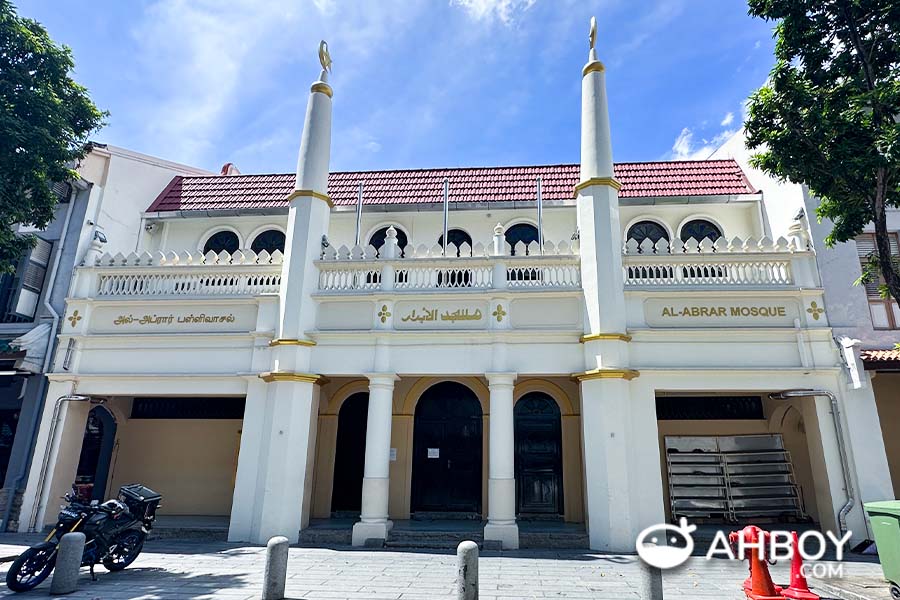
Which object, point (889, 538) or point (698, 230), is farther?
point (698, 230)

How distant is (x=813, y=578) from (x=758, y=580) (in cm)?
247

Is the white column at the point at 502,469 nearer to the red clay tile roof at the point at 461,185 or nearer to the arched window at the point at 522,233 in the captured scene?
the arched window at the point at 522,233

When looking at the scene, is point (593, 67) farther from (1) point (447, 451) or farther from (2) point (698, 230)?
(1) point (447, 451)

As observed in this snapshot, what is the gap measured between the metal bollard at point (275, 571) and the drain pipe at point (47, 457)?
811 cm

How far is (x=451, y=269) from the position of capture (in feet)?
39.5

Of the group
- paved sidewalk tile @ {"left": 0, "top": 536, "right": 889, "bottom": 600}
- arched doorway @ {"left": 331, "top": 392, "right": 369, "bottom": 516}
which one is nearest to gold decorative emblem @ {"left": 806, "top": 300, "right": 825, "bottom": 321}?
paved sidewalk tile @ {"left": 0, "top": 536, "right": 889, "bottom": 600}

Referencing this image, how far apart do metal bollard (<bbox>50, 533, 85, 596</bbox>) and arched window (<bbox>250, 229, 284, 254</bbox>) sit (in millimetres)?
9561

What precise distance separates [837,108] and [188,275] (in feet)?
44.6

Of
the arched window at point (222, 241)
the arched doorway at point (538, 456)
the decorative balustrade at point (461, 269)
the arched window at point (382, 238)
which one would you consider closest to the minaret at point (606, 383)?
the decorative balustrade at point (461, 269)

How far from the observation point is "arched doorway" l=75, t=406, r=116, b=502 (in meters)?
13.9

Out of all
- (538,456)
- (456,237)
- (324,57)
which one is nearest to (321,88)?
(324,57)

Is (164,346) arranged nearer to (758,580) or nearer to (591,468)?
(591,468)

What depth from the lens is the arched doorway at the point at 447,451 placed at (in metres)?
13.1

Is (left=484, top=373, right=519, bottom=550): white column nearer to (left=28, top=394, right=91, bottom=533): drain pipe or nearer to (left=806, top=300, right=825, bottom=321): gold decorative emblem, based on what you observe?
(left=806, top=300, right=825, bottom=321): gold decorative emblem
